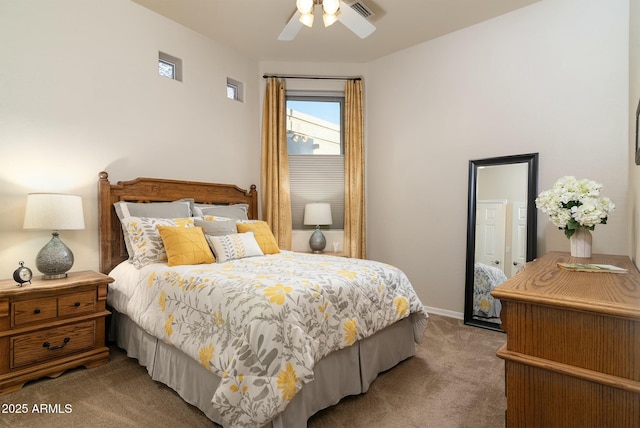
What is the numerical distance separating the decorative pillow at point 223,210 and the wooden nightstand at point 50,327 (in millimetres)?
1083

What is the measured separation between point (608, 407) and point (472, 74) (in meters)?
3.39

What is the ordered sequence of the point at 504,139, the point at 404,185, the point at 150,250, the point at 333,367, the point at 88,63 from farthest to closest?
the point at 404,185 < the point at 504,139 < the point at 88,63 < the point at 150,250 < the point at 333,367

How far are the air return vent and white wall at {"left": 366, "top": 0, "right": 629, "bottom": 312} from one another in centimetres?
96

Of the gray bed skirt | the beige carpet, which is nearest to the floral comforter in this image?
the gray bed skirt

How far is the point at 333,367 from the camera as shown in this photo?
6.48 feet

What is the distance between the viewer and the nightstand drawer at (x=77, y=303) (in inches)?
92.4

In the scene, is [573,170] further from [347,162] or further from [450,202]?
[347,162]

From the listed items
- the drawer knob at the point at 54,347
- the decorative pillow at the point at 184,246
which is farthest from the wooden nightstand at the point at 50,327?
the decorative pillow at the point at 184,246

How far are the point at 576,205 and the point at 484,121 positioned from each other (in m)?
1.64

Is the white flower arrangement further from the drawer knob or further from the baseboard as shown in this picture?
the drawer knob

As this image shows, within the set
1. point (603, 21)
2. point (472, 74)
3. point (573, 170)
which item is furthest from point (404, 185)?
point (603, 21)

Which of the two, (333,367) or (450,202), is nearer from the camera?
(333,367)

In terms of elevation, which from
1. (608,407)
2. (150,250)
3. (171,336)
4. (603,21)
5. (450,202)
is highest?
(603,21)

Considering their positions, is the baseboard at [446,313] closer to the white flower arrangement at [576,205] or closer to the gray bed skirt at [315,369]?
the gray bed skirt at [315,369]
